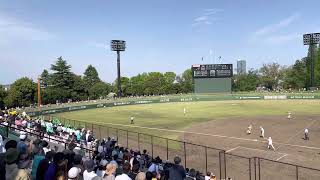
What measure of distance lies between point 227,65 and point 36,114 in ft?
185

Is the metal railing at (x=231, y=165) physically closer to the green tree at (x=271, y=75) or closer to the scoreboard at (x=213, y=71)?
the scoreboard at (x=213, y=71)

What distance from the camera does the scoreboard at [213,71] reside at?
326ft

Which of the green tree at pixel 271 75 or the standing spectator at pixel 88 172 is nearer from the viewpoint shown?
the standing spectator at pixel 88 172

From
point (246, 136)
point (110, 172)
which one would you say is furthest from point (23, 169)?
point (246, 136)

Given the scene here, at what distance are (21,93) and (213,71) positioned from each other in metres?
49.8

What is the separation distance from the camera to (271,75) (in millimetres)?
159500

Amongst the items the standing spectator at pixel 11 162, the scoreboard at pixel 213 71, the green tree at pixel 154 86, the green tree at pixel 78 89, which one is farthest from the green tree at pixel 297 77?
the standing spectator at pixel 11 162

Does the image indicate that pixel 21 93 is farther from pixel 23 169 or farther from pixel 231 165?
pixel 23 169

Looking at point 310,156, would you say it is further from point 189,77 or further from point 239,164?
point 189,77

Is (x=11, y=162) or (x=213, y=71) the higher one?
(x=213, y=71)

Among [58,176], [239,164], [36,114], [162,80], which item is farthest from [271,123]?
[162,80]

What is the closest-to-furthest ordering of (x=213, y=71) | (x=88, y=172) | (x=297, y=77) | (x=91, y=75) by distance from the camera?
(x=88, y=172)
(x=213, y=71)
(x=297, y=77)
(x=91, y=75)

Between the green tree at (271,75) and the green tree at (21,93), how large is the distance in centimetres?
9704

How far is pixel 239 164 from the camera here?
26.9m
